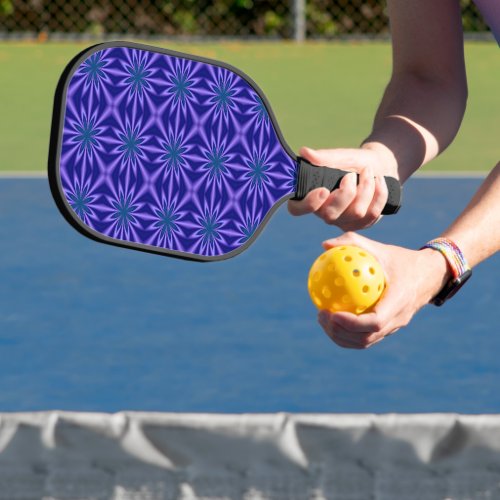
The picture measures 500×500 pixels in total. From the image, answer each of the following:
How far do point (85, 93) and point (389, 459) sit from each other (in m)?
0.80

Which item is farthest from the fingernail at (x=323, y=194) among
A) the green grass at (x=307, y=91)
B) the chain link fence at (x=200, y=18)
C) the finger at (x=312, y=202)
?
the chain link fence at (x=200, y=18)

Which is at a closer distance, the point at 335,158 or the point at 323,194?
the point at 323,194

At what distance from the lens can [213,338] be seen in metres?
4.84

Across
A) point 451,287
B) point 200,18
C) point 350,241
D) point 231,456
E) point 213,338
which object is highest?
point 350,241

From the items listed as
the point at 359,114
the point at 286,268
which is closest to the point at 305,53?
the point at 359,114

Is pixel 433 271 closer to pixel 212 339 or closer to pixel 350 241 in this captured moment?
pixel 350 241

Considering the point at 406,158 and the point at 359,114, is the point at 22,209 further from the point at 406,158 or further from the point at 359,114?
the point at 406,158

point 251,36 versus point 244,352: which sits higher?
point 244,352

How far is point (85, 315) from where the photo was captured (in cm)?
509

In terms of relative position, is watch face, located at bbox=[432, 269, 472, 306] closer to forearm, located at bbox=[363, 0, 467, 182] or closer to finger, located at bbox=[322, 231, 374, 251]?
finger, located at bbox=[322, 231, 374, 251]

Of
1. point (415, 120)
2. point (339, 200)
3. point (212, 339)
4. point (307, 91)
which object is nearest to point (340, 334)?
point (339, 200)

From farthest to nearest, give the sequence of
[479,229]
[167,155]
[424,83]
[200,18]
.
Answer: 1. [200,18]
2. [424,83]
3. [167,155]
4. [479,229]

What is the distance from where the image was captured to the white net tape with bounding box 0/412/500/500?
2.37m

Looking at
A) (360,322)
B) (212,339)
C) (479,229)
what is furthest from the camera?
(212,339)
